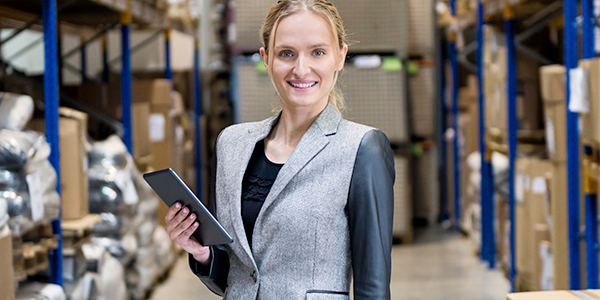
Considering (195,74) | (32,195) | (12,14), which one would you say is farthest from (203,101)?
(32,195)

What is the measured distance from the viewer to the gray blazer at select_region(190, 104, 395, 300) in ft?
4.91

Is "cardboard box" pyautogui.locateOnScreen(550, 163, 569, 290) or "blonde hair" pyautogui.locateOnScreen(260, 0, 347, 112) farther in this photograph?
"cardboard box" pyautogui.locateOnScreen(550, 163, 569, 290)

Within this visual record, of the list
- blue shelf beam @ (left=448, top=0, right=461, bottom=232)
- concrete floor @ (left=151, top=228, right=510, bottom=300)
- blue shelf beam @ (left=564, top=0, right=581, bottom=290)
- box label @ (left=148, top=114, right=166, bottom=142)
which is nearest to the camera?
blue shelf beam @ (left=564, top=0, right=581, bottom=290)

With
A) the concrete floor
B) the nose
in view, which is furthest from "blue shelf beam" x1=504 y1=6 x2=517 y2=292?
the nose

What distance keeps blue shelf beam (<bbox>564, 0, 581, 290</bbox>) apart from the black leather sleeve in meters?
2.41

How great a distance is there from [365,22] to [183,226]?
211 inches

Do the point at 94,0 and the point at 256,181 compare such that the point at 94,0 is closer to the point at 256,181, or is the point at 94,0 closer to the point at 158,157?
the point at 158,157

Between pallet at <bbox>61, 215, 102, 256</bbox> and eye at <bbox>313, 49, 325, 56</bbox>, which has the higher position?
eye at <bbox>313, 49, 325, 56</bbox>

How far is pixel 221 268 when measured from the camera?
68.9 inches

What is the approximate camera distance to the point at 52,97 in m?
3.32

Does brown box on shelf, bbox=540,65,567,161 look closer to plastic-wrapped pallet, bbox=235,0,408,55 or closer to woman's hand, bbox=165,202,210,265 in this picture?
plastic-wrapped pallet, bbox=235,0,408,55

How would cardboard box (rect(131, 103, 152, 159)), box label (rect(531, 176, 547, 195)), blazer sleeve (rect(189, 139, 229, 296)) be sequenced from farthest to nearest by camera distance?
cardboard box (rect(131, 103, 152, 159))
box label (rect(531, 176, 547, 195))
blazer sleeve (rect(189, 139, 229, 296))

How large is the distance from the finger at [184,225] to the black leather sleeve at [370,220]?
0.39m

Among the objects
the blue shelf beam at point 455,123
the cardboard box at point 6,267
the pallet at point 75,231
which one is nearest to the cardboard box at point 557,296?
the cardboard box at point 6,267
